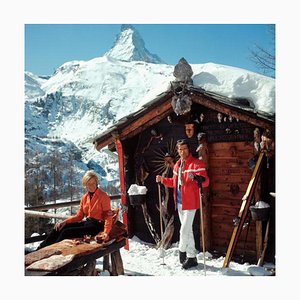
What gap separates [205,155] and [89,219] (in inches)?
70.0

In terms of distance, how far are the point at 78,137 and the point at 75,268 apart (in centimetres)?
249

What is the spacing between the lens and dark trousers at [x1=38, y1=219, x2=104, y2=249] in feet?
15.5

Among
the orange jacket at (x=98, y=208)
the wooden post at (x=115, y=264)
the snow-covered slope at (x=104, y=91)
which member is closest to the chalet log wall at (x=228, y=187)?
the snow-covered slope at (x=104, y=91)

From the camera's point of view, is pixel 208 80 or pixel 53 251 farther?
pixel 208 80

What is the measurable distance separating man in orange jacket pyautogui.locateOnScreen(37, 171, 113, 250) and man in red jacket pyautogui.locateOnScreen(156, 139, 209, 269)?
100cm

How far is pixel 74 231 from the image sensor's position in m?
4.78


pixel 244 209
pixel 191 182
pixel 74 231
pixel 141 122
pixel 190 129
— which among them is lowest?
pixel 74 231

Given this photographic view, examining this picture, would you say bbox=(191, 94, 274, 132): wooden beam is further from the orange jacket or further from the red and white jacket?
the orange jacket

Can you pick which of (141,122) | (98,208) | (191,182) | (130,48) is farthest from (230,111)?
(98,208)

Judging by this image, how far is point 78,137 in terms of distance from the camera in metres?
6.23

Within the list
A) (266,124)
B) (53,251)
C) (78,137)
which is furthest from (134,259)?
(266,124)

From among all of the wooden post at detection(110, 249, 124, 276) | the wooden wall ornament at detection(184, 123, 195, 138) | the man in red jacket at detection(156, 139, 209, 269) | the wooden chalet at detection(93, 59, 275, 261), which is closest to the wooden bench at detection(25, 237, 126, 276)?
the wooden post at detection(110, 249, 124, 276)

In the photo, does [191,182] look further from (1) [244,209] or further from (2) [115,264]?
(2) [115,264]
